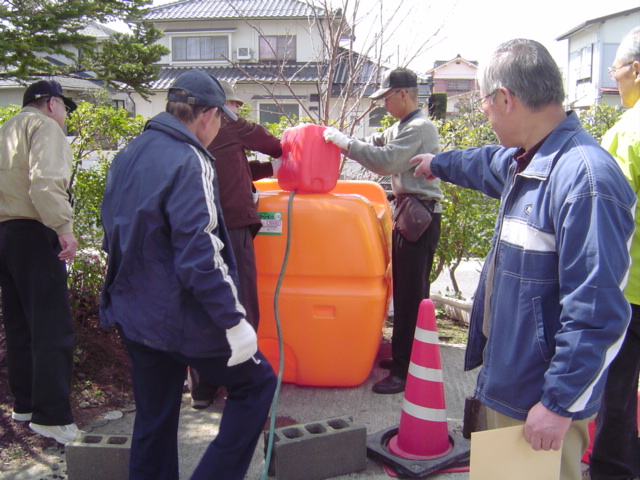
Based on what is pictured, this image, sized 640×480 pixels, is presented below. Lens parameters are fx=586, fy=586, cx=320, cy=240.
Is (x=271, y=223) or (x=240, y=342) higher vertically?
(x=271, y=223)

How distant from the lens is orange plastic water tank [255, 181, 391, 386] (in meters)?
3.52

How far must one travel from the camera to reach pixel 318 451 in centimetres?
279

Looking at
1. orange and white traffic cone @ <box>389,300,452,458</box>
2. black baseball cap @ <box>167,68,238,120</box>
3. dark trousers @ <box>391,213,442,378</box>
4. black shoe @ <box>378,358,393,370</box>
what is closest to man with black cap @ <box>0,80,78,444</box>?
black baseball cap @ <box>167,68,238,120</box>

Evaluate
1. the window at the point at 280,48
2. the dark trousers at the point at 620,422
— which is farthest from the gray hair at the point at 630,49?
the window at the point at 280,48

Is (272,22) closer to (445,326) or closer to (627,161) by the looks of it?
(445,326)

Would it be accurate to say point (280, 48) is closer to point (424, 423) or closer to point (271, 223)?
point (271, 223)

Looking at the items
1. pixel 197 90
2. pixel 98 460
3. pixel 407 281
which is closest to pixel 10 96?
pixel 407 281

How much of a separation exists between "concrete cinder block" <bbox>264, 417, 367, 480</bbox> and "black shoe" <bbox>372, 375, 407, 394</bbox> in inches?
34.2

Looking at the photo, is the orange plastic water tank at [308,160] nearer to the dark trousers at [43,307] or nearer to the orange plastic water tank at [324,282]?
the orange plastic water tank at [324,282]

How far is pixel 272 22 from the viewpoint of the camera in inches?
814

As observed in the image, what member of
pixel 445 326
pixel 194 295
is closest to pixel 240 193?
pixel 194 295

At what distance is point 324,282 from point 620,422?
1.74 metres

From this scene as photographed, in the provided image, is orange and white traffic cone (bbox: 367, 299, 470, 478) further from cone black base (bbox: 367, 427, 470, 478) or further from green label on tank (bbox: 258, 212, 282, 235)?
A: green label on tank (bbox: 258, 212, 282, 235)

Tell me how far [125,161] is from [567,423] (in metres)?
1.73
